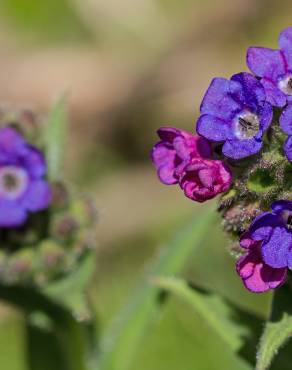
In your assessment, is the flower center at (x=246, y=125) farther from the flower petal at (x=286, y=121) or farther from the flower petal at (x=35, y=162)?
the flower petal at (x=35, y=162)

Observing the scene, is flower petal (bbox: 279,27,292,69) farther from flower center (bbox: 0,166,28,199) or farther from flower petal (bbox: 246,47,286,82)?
Answer: flower center (bbox: 0,166,28,199)

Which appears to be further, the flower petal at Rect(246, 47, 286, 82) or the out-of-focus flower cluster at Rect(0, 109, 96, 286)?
the out-of-focus flower cluster at Rect(0, 109, 96, 286)

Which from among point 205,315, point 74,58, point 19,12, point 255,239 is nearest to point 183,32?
point 74,58

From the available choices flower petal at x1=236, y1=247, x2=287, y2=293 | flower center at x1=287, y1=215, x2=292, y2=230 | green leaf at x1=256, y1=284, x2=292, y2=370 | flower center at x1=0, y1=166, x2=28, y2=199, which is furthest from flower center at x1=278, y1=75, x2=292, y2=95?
flower center at x1=0, y1=166, x2=28, y2=199

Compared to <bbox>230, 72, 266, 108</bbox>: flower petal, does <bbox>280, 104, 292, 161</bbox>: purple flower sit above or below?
below

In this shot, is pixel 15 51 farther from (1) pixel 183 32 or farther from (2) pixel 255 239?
(2) pixel 255 239

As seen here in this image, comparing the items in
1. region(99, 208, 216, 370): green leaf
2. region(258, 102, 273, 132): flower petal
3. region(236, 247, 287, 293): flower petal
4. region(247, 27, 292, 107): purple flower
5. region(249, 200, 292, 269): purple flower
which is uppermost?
region(247, 27, 292, 107): purple flower
